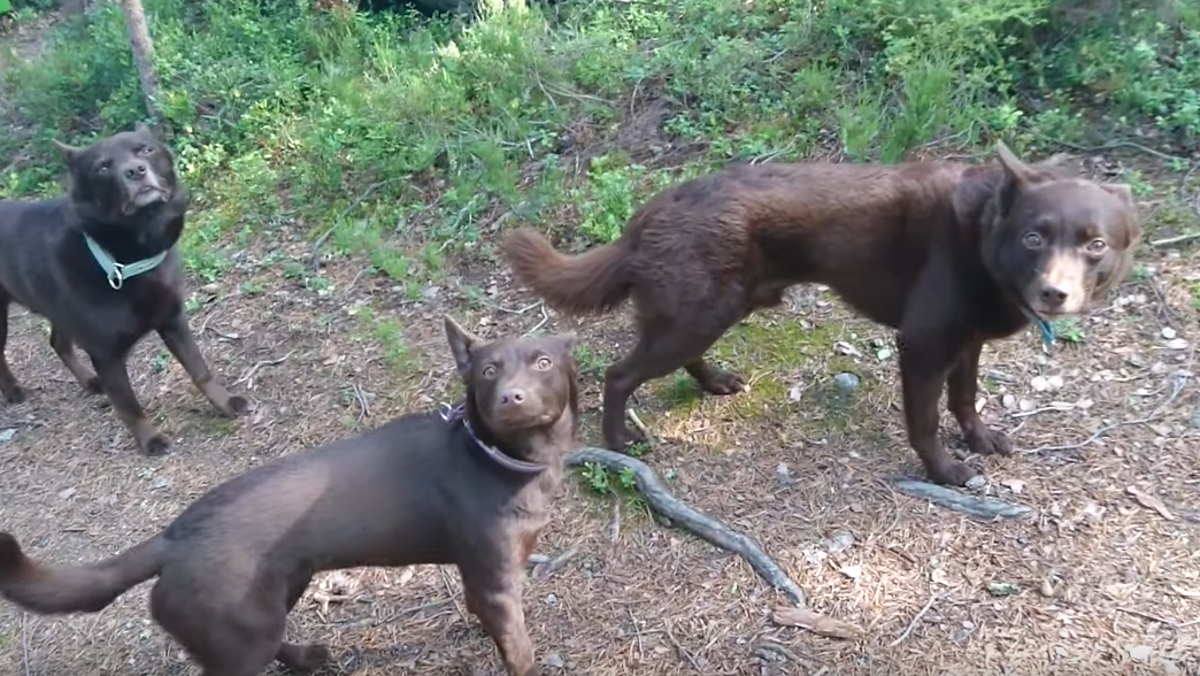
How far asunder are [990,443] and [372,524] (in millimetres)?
2633

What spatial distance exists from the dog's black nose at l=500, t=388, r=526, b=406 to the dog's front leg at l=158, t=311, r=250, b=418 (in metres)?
2.68

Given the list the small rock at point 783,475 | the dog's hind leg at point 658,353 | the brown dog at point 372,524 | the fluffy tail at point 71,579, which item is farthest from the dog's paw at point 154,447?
the small rock at point 783,475

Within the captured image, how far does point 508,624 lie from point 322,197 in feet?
13.9

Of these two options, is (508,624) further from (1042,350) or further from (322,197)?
(322,197)

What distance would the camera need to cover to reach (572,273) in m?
4.81

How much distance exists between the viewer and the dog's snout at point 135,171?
504cm

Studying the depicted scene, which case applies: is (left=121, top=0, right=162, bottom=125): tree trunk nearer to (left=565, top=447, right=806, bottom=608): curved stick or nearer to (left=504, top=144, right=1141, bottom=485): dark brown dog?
(left=504, top=144, right=1141, bottom=485): dark brown dog

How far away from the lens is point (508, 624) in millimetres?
3691

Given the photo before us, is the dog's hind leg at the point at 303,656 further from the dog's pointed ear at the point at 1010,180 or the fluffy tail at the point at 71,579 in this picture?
the dog's pointed ear at the point at 1010,180

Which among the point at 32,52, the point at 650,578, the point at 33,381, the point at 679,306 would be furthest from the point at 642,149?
the point at 32,52

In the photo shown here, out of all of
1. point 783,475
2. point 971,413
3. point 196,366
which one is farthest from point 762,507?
point 196,366

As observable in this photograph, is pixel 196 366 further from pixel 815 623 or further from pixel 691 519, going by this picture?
pixel 815 623

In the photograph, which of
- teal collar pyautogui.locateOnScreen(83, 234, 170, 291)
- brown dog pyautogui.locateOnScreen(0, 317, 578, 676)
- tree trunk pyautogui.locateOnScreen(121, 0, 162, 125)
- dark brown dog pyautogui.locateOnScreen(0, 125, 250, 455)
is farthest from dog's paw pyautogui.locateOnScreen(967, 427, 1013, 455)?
tree trunk pyautogui.locateOnScreen(121, 0, 162, 125)

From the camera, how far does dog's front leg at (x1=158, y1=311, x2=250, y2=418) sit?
217 inches
